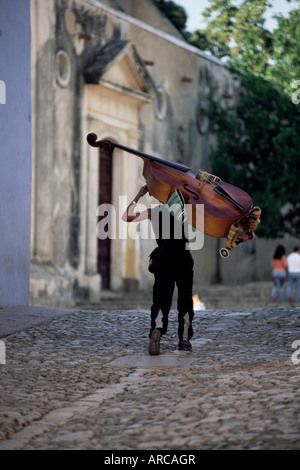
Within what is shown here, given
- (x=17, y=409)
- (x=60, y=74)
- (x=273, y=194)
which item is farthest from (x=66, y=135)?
(x=17, y=409)

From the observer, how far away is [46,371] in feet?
22.8

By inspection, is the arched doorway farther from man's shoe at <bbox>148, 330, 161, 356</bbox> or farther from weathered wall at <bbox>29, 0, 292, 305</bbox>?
man's shoe at <bbox>148, 330, 161, 356</bbox>

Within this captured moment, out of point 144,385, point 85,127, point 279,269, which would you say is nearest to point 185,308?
point 144,385

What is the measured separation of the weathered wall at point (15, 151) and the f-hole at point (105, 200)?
9.44m

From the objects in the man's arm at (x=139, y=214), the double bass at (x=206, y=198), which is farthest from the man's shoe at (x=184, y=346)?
the man's arm at (x=139, y=214)

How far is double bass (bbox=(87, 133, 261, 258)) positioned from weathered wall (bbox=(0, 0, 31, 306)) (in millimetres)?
3782

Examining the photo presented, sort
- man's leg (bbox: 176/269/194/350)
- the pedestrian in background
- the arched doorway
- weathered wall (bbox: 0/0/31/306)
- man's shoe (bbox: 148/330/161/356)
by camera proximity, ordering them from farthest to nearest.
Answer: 1. the arched doorway
2. the pedestrian in background
3. weathered wall (bbox: 0/0/31/306)
4. man's leg (bbox: 176/269/194/350)
5. man's shoe (bbox: 148/330/161/356)

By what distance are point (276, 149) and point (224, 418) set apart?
718 inches

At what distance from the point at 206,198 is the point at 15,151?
175 inches

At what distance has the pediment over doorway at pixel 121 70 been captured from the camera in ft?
64.6

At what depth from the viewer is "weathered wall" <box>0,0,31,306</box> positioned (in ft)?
36.6

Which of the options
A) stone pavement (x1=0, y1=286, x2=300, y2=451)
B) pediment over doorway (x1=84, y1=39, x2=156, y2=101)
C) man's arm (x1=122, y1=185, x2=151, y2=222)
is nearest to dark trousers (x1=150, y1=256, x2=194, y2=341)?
stone pavement (x1=0, y1=286, x2=300, y2=451)

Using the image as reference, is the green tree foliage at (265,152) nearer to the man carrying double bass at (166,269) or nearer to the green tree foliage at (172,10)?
the green tree foliage at (172,10)

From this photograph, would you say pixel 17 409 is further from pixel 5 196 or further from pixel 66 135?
pixel 66 135
